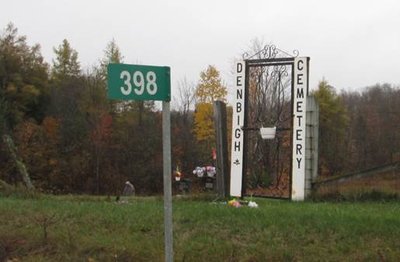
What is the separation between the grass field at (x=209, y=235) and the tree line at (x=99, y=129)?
138 feet

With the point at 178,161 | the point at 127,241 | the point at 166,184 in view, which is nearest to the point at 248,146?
the point at 127,241

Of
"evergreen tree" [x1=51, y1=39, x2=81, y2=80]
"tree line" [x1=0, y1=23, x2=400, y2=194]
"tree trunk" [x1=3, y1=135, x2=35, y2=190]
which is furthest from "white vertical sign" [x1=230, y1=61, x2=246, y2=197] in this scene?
"evergreen tree" [x1=51, y1=39, x2=81, y2=80]

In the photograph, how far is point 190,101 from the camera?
214ft

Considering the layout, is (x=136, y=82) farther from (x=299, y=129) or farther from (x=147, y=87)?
(x=299, y=129)

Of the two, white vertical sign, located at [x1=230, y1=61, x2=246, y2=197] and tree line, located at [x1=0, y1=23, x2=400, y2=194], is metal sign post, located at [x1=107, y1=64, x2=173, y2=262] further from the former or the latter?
tree line, located at [x1=0, y1=23, x2=400, y2=194]

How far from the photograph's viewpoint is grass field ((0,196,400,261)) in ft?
24.8

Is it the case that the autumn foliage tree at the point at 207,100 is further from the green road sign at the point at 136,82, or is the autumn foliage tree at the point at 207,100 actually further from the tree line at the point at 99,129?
the green road sign at the point at 136,82

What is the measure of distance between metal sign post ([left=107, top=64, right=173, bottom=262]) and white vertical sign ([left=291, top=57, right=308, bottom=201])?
814 cm

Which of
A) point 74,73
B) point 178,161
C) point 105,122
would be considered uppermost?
point 74,73

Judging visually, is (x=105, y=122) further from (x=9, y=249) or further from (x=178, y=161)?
(x=9, y=249)

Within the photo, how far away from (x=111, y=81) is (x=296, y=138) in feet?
28.3

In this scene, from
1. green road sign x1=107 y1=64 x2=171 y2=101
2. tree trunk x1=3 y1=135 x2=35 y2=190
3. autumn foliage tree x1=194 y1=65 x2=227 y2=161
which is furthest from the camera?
autumn foliage tree x1=194 y1=65 x2=227 y2=161

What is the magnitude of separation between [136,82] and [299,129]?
8.49 metres

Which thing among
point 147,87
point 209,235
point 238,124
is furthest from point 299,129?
point 147,87
